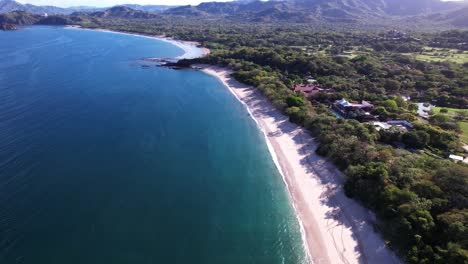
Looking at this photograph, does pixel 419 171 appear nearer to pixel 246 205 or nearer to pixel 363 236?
pixel 363 236

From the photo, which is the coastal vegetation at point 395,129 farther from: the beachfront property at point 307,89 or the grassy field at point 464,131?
the beachfront property at point 307,89

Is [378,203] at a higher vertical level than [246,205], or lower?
higher

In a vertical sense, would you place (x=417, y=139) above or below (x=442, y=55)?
below

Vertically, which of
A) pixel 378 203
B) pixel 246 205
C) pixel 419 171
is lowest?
pixel 246 205

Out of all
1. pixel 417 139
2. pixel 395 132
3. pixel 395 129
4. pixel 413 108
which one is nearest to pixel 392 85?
Result: pixel 413 108

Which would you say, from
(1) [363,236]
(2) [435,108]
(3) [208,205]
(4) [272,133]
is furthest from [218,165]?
(2) [435,108]

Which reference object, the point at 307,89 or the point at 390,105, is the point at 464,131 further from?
the point at 307,89
